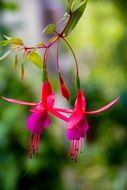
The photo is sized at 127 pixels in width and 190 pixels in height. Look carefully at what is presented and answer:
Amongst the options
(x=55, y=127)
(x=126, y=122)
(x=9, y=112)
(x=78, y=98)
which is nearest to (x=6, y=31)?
(x=9, y=112)

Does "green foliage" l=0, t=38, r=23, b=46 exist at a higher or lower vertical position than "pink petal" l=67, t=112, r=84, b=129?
higher

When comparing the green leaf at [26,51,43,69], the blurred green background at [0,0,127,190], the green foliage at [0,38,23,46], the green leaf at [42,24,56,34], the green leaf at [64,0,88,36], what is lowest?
the blurred green background at [0,0,127,190]

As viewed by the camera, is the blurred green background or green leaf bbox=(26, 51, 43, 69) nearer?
green leaf bbox=(26, 51, 43, 69)

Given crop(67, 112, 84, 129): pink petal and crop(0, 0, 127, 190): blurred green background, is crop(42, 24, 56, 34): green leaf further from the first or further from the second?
crop(0, 0, 127, 190): blurred green background

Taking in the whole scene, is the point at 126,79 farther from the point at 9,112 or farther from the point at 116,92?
the point at 9,112

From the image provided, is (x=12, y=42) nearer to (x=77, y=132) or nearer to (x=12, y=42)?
(x=12, y=42)

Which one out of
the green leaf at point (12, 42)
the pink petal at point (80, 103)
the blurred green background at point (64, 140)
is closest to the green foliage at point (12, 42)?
the green leaf at point (12, 42)

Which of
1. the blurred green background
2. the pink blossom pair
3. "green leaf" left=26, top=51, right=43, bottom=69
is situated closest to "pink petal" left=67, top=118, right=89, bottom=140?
the pink blossom pair
